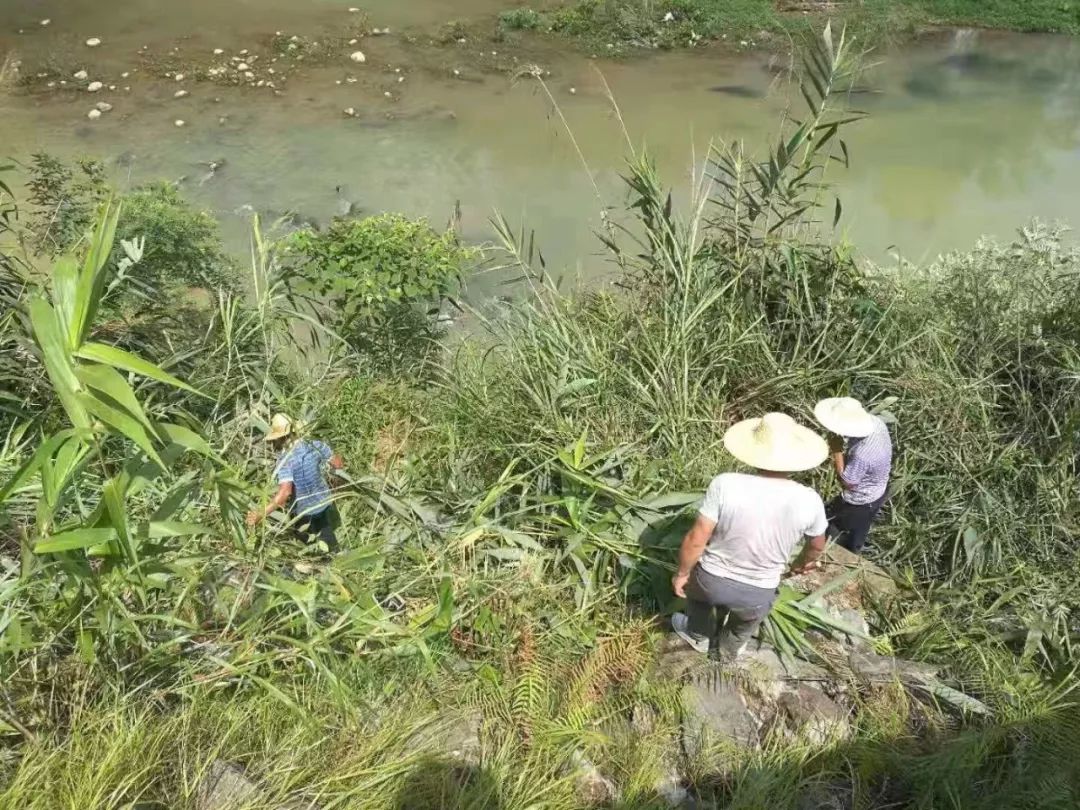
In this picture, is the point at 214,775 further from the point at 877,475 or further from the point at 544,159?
the point at 544,159

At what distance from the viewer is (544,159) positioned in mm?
8023

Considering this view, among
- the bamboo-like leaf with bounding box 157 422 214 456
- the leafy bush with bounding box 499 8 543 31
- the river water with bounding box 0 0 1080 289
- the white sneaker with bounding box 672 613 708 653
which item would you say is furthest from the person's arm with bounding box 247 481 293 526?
the leafy bush with bounding box 499 8 543 31

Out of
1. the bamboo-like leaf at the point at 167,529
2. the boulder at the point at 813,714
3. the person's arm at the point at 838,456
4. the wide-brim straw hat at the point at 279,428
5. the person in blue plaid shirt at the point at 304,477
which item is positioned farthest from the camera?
the person's arm at the point at 838,456

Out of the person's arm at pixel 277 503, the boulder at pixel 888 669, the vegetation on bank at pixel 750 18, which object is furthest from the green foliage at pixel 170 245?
the vegetation on bank at pixel 750 18

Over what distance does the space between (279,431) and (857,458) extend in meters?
2.24

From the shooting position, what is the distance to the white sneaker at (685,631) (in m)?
2.64

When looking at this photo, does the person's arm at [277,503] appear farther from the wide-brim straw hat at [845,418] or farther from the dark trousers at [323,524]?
the wide-brim straw hat at [845,418]

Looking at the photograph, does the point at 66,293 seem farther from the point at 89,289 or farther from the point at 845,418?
the point at 845,418

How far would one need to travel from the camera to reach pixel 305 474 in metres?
2.87

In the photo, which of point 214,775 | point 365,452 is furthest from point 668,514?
point 214,775

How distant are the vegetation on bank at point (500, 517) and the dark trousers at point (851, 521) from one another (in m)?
0.20

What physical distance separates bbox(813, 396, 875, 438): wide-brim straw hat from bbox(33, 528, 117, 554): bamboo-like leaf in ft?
8.03

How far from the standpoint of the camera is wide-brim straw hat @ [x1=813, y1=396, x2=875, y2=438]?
2938 mm

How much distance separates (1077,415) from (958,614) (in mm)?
940
